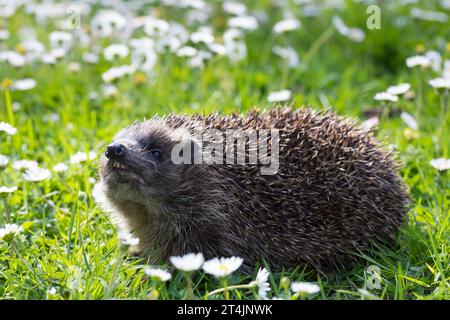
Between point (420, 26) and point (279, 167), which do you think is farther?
point (420, 26)

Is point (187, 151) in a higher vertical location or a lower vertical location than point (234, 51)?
lower

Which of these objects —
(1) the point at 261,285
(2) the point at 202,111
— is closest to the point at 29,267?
(1) the point at 261,285

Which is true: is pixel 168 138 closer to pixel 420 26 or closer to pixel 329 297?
pixel 329 297

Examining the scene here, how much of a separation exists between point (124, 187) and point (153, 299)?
1.00 m

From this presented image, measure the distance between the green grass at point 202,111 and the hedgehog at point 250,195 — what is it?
19 centimetres

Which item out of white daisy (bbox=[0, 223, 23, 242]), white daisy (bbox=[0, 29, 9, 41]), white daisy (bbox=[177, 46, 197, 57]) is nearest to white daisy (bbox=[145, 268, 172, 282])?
white daisy (bbox=[0, 223, 23, 242])

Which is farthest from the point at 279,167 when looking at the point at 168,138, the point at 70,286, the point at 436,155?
the point at 436,155

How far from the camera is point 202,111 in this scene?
627cm

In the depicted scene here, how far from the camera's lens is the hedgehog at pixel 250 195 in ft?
15.2

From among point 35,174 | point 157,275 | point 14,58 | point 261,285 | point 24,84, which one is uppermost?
point 14,58

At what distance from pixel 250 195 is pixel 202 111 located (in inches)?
67.8

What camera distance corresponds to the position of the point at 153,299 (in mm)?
3770

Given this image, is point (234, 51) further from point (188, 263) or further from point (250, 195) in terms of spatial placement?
point (188, 263)

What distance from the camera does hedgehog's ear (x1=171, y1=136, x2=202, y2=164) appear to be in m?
4.66
